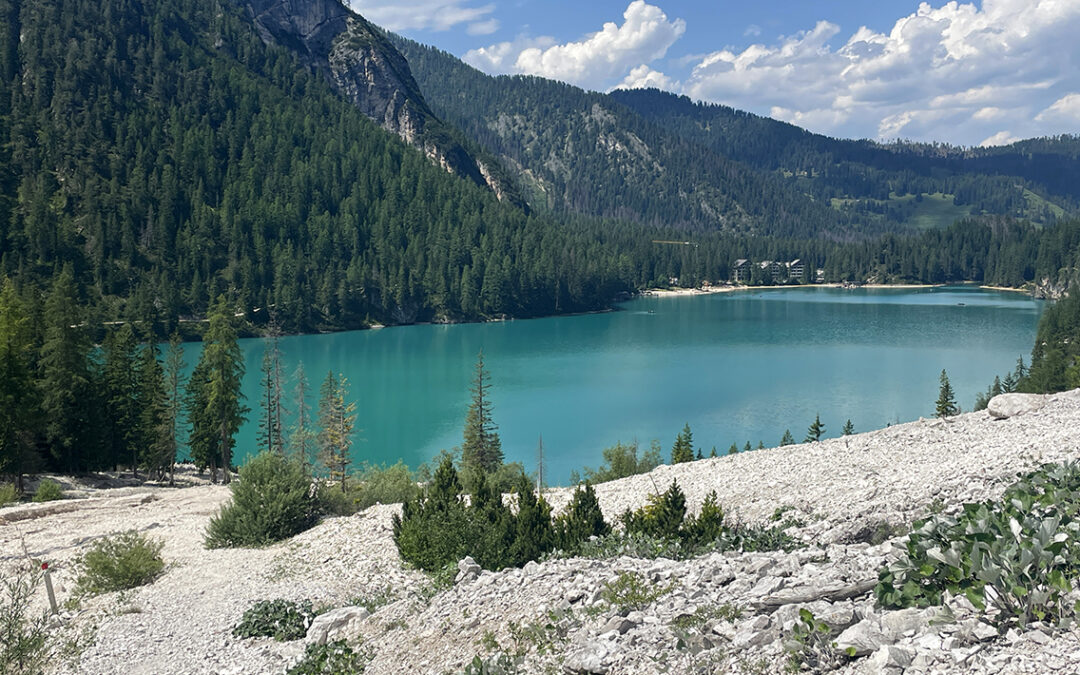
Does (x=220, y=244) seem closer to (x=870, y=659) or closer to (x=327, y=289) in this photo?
(x=327, y=289)

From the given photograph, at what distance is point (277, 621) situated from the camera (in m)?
14.3

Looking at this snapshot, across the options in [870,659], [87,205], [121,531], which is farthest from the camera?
[87,205]

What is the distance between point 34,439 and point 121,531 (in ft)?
54.3

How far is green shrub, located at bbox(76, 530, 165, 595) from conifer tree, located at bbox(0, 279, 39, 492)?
16034mm

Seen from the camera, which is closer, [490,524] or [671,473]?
[490,524]

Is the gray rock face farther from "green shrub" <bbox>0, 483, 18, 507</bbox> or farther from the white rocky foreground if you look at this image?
"green shrub" <bbox>0, 483, 18, 507</bbox>

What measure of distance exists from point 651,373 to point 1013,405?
62729mm

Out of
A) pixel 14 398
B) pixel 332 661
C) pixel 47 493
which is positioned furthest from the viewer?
pixel 14 398

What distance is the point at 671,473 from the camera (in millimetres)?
29000

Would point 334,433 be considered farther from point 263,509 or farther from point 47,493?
point 263,509

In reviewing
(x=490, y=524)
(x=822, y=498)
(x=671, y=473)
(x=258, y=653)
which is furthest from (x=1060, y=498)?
(x=671, y=473)

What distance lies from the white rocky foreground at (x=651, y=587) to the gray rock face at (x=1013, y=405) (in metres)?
0.10

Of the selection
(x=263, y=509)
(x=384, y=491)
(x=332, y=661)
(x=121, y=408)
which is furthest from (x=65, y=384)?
(x=332, y=661)

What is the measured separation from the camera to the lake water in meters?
62.3
